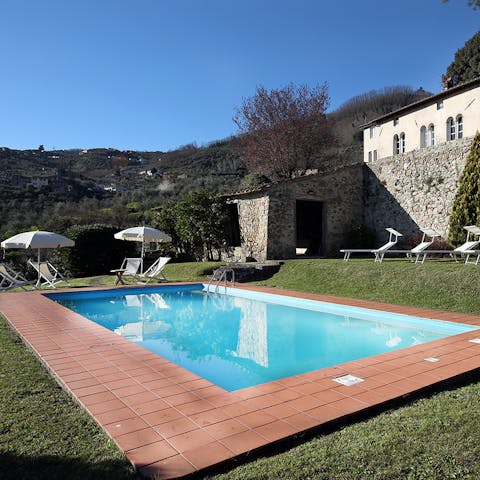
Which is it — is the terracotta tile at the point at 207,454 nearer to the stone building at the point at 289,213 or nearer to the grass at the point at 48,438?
the grass at the point at 48,438

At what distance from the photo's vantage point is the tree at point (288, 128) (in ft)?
78.4

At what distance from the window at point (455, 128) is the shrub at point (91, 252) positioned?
1628cm

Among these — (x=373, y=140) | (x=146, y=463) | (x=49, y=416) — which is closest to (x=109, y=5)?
(x=49, y=416)

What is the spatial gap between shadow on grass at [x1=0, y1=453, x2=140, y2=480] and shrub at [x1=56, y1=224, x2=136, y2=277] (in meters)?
16.2

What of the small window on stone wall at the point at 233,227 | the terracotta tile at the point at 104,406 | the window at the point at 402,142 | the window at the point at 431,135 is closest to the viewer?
the terracotta tile at the point at 104,406

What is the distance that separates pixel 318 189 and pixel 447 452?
1427cm

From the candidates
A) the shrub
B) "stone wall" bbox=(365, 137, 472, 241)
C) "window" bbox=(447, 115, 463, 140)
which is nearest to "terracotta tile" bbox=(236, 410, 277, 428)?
"stone wall" bbox=(365, 137, 472, 241)

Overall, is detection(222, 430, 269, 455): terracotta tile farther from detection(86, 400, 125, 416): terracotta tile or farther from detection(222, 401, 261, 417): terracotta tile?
detection(86, 400, 125, 416): terracotta tile

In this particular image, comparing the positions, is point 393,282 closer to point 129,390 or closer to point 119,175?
point 129,390

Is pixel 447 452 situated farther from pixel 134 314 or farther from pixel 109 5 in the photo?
pixel 109 5

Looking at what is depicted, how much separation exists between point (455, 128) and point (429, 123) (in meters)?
1.83

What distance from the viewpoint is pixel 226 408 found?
335 centimetres

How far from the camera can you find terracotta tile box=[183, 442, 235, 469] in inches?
97.3

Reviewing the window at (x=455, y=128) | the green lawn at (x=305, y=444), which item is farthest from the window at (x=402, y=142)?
the green lawn at (x=305, y=444)
